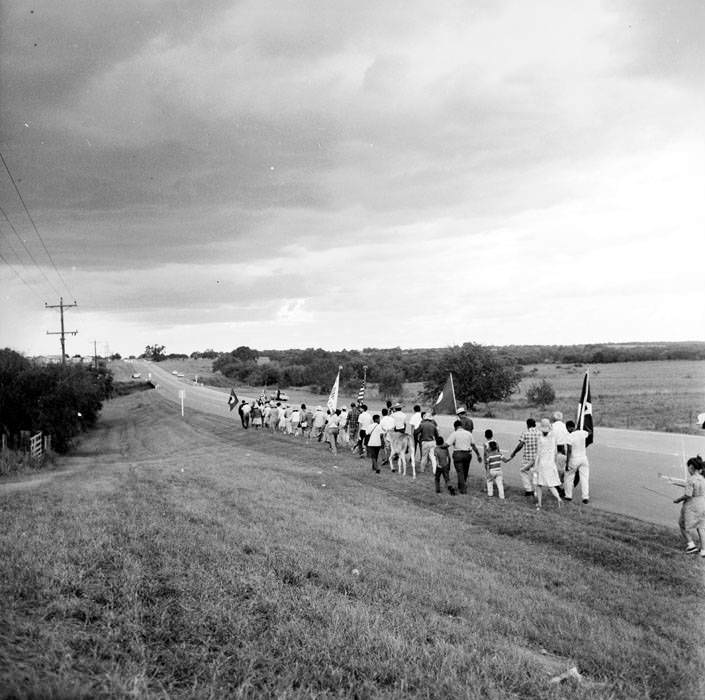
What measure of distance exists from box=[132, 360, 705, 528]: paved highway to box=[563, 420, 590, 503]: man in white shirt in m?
0.29

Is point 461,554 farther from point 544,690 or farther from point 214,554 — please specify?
point 544,690

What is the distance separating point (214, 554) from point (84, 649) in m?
3.09

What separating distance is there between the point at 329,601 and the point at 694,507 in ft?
21.8

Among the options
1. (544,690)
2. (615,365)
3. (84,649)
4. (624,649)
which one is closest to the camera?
(84,649)

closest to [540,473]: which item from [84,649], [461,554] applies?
[461,554]

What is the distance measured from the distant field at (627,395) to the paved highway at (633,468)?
512cm

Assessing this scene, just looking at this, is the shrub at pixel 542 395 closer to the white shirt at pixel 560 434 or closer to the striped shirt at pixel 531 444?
the white shirt at pixel 560 434

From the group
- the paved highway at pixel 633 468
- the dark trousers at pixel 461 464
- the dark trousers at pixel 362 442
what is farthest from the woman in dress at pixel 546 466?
the dark trousers at pixel 362 442

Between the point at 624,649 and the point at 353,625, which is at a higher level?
the point at 353,625

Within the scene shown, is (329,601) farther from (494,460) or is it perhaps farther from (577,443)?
(577,443)

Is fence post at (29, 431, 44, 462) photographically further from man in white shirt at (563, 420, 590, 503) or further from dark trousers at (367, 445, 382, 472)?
man in white shirt at (563, 420, 590, 503)

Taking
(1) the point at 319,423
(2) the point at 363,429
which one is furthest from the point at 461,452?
(1) the point at 319,423

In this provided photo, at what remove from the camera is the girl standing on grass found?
416 inches

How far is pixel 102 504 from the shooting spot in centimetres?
1156
